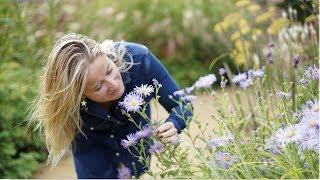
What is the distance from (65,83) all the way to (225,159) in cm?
67

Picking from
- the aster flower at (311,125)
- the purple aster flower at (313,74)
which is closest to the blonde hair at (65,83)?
the purple aster flower at (313,74)

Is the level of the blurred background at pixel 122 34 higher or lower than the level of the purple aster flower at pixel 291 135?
lower

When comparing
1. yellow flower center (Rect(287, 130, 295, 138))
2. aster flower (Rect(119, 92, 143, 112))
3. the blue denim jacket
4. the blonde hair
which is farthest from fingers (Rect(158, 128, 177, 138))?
yellow flower center (Rect(287, 130, 295, 138))

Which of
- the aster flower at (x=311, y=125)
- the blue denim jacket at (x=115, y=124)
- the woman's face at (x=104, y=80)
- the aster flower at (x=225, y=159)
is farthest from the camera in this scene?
the blue denim jacket at (x=115, y=124)

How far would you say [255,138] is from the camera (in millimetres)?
2213

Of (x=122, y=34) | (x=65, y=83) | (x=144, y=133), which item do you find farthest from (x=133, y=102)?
(x=122, y=34)

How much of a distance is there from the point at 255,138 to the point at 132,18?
392 centimetres

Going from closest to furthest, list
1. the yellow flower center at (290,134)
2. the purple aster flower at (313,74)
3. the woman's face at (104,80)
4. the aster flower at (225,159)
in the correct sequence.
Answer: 1. the yellow flower center at (290,134)
2. the aster flower at (225,159)
3. the purple aster flower at (313,74)
4. the woman's face at (104,80)

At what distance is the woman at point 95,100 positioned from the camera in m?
2.26

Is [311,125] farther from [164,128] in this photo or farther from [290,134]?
[164,128]

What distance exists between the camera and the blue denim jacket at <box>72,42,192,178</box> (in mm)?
2531

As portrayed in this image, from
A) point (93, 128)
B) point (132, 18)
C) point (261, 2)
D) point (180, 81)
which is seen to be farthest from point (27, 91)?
point (261, 2)

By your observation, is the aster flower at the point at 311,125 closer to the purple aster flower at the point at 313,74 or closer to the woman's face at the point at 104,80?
the purple aster flower at the point at 313,74

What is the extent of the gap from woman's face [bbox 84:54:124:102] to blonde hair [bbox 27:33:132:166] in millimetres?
28
